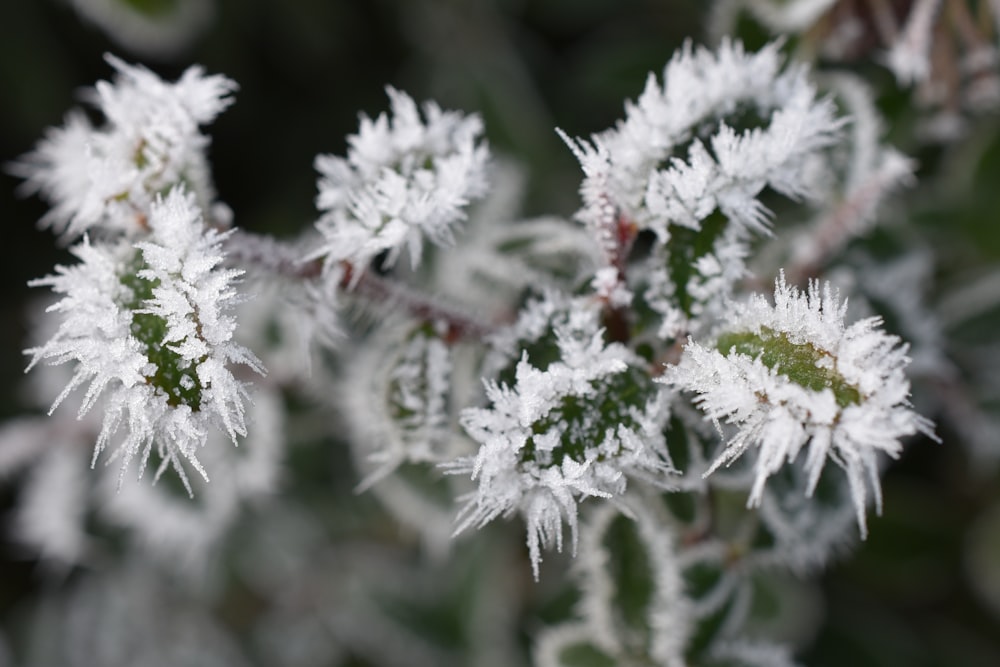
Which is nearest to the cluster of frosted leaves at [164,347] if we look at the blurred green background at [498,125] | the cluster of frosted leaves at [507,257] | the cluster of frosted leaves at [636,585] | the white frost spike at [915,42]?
the cluster of frosted leaves at [507,257]

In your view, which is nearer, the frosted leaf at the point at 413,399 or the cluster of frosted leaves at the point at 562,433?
the cluster of frosted leaves at the point at 562,433

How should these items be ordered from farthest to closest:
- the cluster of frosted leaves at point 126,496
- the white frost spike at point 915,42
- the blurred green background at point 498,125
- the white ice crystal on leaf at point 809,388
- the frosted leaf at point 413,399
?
the blurred green background at point 498,125 < the cluster of frosted leaves at point 126,496 < the white frost spike at point 915,42 < the frosted leaf at point 413,399 < the white ice crystal on leaf at point 809,388

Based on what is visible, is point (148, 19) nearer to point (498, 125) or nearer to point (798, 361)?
point (498, 125)

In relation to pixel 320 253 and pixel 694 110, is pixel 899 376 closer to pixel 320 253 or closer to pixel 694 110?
pixel 694 110

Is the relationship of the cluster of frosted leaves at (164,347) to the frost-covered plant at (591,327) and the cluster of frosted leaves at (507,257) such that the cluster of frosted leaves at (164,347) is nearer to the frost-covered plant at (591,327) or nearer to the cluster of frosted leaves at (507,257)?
the frost-covered plant at (591,327)

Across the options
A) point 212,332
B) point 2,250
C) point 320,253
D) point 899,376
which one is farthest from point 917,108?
point 2,250

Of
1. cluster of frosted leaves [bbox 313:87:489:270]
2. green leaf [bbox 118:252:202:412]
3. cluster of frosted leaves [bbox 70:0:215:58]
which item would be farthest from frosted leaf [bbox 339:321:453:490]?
Result: cluster of frosted leaves [bbox 70:0:215:58]
